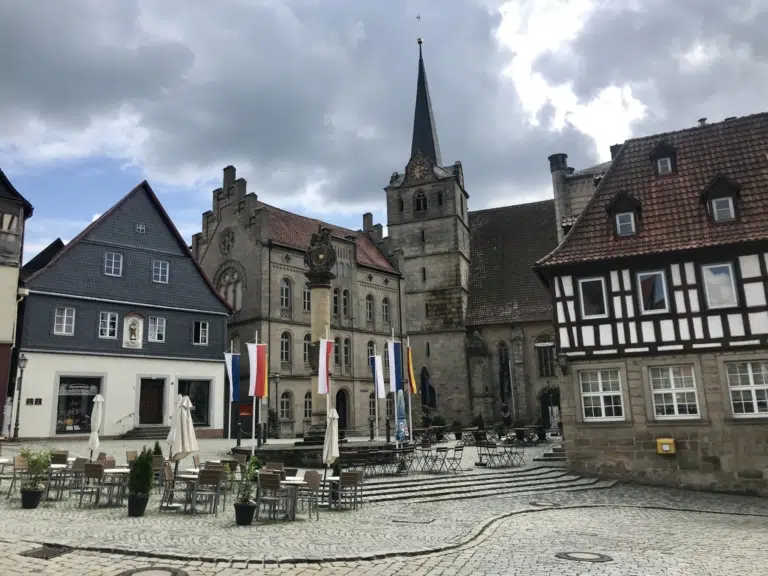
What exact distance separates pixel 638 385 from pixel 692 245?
460 cm

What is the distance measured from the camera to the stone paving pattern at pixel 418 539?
8.38 m

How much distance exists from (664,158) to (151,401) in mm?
26039

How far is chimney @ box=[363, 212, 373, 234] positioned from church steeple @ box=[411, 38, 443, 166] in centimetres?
674

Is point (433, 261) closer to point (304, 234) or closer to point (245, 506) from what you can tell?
point (304, 234)

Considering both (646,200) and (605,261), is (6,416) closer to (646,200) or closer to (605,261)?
(605,261)

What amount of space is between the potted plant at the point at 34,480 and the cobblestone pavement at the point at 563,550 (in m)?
3.65

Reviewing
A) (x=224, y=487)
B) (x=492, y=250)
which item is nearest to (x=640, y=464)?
(x=224, y=487)

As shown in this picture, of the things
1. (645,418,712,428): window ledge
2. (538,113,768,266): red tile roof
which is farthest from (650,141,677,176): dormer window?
(645,418,712,428): window ledge

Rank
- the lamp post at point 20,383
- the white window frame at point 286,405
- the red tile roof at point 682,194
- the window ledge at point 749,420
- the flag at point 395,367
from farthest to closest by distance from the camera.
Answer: the white window frame at point 286,405 → the lamp post at point 20,383 → the flag at point 395,367 → the red tile roof at point 682,194 → the window ledge at point 749,420

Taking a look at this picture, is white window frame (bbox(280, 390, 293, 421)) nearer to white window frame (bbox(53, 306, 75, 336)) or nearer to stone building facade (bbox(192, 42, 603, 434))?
stone building facade (bbox(192, 42, 603, 434))

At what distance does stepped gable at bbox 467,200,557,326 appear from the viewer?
154 feet

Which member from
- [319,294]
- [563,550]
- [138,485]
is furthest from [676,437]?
[138,485]

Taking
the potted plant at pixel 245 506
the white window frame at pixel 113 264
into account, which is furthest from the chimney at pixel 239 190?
the potted plant at pixel 245 506

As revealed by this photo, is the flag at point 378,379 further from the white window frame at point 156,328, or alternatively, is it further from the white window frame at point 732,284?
the white window frame at point 156,328
